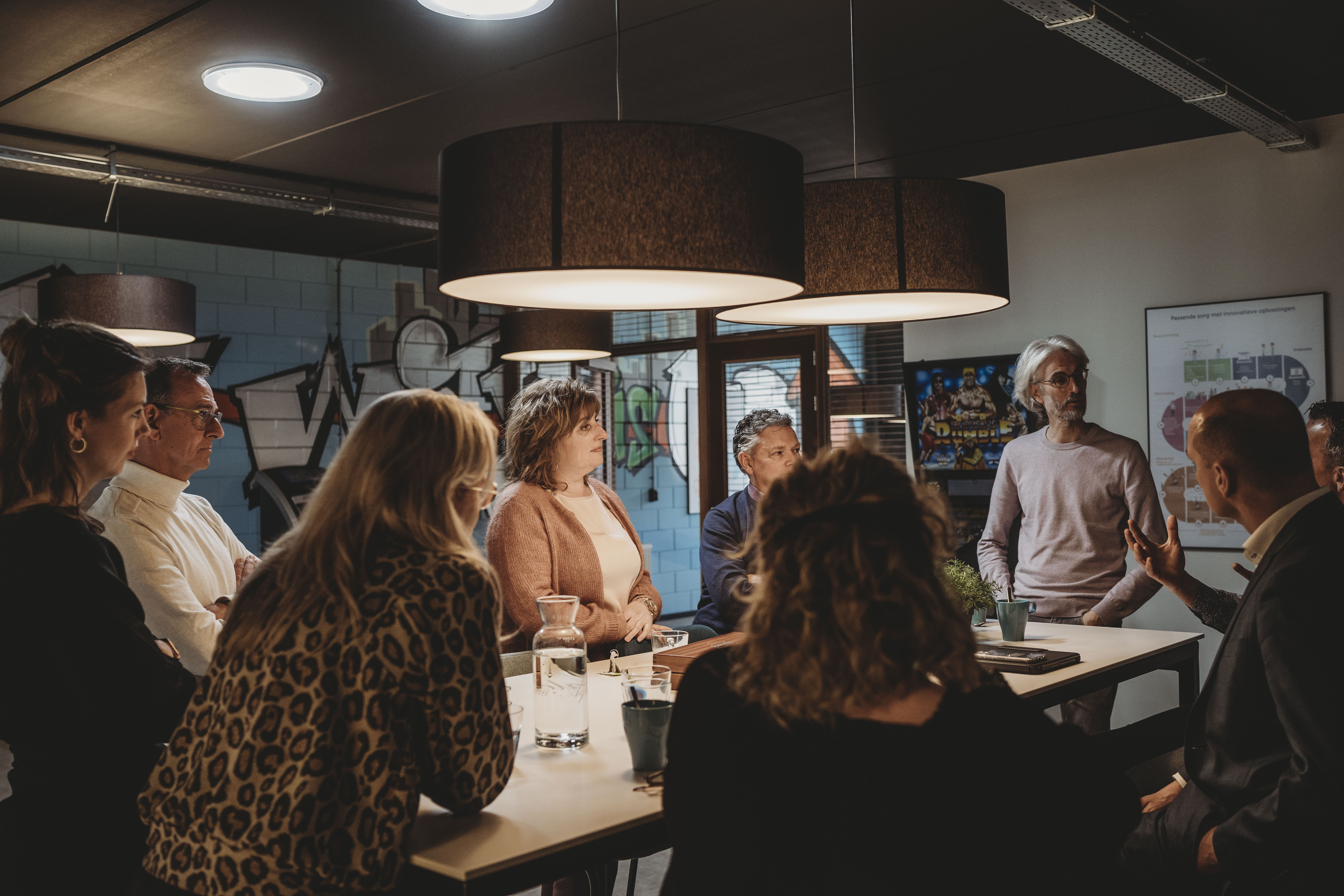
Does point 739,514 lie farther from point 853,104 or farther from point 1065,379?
point 853,104

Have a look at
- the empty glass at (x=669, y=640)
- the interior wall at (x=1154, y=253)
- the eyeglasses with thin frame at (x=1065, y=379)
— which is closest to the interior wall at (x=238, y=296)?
the interior wall at (x=1154, y=253)

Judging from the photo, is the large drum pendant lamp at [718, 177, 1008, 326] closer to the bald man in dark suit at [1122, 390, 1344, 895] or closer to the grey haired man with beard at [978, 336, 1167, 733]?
the bald man in dark suit at [1122, 390, 1344, 895]

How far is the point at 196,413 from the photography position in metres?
2.72

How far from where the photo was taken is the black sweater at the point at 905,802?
1149mm

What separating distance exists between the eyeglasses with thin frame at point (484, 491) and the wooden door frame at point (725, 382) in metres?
4.47

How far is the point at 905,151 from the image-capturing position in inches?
185

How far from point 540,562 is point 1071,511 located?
1.94 m

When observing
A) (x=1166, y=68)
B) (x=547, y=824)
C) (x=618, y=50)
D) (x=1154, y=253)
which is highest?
(x=1166, y=68)

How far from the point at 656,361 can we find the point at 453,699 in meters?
6.24

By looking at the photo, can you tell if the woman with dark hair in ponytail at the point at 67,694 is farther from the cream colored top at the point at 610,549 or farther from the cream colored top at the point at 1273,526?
the cream colored top at the point at 1273,526

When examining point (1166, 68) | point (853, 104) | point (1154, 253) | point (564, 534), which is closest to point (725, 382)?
point (1154, 253)

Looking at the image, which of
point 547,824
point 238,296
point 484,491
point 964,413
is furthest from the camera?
point 238,296

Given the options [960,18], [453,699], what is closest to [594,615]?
[453,699]

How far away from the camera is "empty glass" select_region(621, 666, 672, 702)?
1.77m
